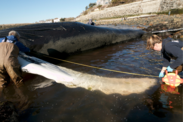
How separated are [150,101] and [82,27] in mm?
5268

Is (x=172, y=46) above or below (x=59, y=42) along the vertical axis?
below

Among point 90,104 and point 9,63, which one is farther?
point 9,63

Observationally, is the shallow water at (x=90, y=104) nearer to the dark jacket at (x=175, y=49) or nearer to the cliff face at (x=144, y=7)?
the dark jacket at (x=175, y=49)

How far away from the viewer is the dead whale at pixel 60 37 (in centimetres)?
491

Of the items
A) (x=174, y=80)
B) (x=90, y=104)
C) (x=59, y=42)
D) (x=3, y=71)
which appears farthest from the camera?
(x=59, y=42)

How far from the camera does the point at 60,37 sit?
555 cm

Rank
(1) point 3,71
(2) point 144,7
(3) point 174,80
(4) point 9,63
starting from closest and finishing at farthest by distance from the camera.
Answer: (3) point 174,80
(4) point 9,63
(1) point 3,71
(2) point 144,7

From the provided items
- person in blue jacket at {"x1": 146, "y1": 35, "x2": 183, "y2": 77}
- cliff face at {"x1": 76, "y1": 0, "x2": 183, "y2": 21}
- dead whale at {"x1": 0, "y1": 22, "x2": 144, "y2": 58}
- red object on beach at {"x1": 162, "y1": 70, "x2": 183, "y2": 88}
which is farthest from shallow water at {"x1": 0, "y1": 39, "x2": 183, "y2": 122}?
cliff face at {"x1": 76, "y1": 0, "x2": 183, "y2": 21}

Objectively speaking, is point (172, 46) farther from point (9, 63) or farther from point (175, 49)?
point (9, 63)

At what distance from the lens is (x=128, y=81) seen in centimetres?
340

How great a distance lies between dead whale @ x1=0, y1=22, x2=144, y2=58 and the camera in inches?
193

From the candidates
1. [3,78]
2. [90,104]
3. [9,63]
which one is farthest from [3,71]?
[90,104]

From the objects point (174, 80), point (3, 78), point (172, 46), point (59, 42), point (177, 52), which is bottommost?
point (174, 80)

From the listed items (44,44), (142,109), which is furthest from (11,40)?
(142,109)
